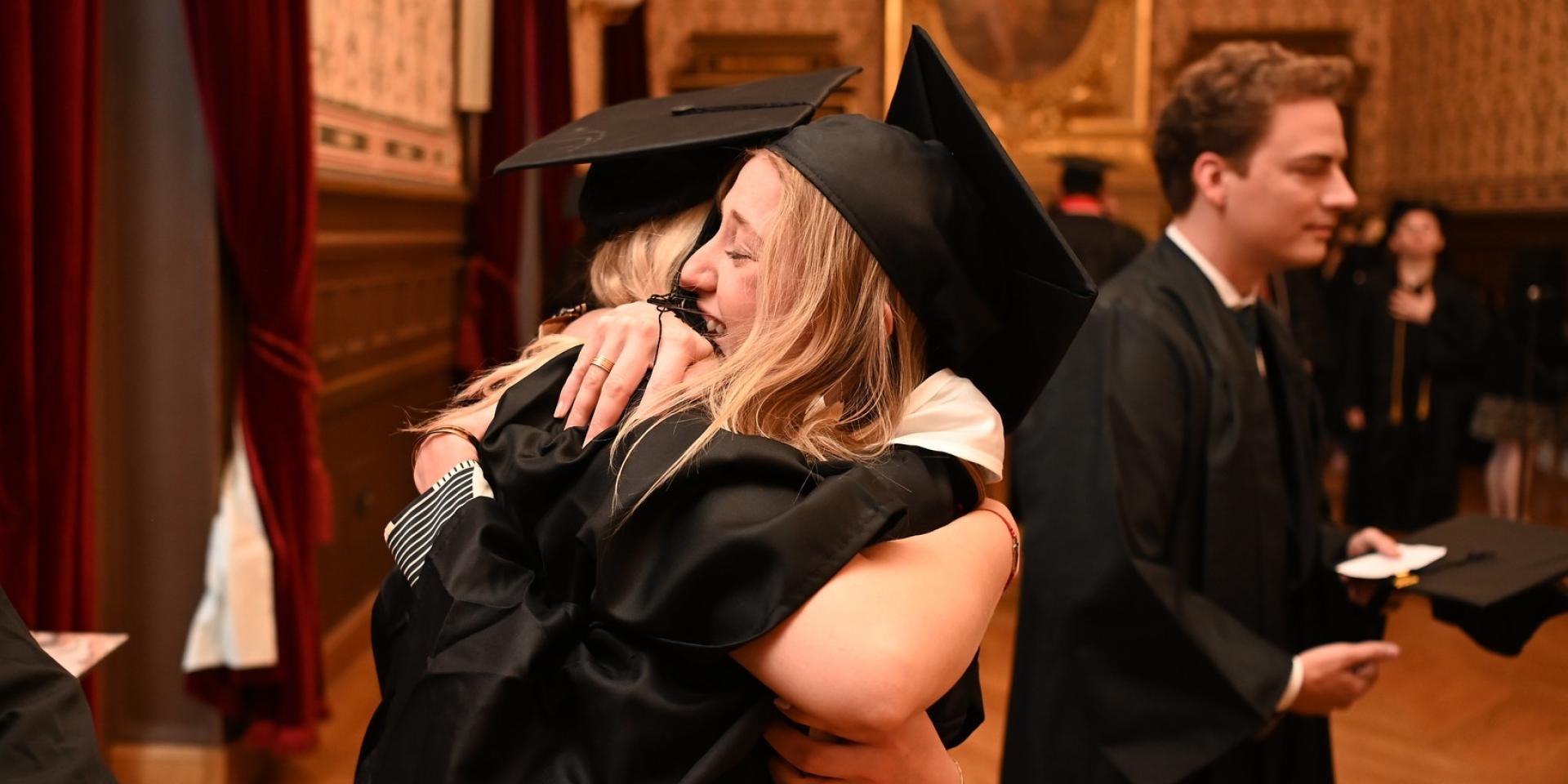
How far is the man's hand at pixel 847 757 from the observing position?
1069 millimetres

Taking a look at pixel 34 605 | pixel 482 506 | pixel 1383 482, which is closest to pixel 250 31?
pixel 34 605

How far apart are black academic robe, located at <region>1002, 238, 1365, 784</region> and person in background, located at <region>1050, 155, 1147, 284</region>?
336 centimetres

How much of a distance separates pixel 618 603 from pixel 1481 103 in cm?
1059

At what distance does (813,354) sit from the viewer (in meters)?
1.13

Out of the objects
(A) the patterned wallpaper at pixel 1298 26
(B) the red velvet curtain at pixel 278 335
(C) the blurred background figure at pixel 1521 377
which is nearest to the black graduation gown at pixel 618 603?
(B) the red velvet curtain at pixel 278 335

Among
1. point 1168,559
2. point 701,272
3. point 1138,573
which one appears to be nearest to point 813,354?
point 701,272

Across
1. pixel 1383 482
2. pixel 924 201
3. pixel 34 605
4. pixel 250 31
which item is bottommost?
pixel 1383 482

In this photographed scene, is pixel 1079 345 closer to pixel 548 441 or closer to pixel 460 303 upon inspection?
pixel 548 441

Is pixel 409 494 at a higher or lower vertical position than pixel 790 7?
lower

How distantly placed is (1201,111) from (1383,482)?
17.4ft

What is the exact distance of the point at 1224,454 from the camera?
2113 millimetres

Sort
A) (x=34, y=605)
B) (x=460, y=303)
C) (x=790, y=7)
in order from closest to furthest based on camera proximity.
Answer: (x=34, y=605) < (x=460, y=303) < (x=790, y=7)

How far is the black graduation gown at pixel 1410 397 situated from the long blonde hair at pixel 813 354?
6.19m

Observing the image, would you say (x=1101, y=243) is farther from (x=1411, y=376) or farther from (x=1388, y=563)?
(x=1388, y=563)
